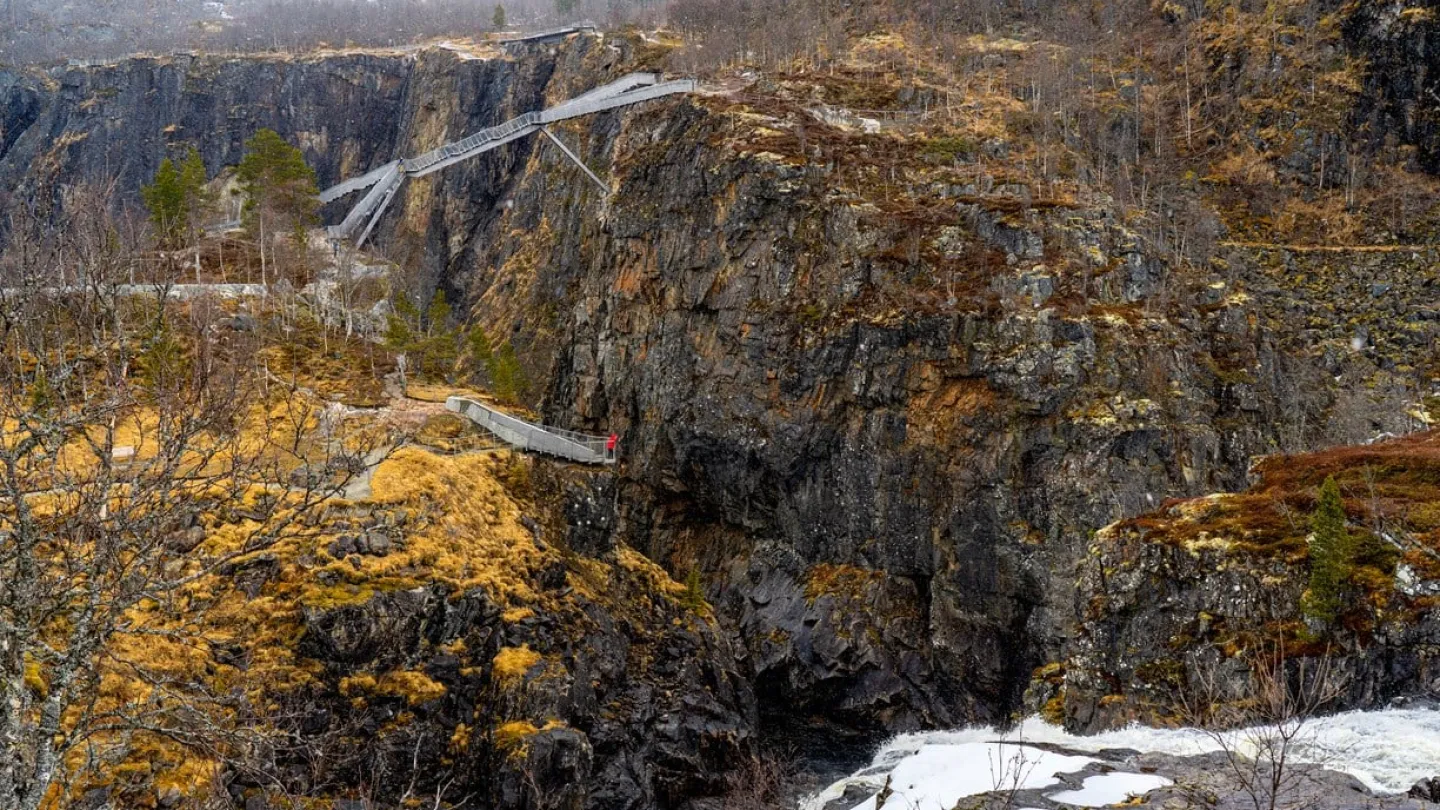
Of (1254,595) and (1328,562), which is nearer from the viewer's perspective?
(1328,562)

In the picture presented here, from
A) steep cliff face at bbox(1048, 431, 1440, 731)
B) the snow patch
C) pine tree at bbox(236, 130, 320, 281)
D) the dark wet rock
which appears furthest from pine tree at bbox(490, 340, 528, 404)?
the dark wet rock

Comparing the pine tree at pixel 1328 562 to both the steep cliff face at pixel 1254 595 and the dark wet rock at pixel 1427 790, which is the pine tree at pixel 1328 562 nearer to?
the steep cliff face at pixel 1254 595

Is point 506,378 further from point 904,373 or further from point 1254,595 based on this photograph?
point 1254,595

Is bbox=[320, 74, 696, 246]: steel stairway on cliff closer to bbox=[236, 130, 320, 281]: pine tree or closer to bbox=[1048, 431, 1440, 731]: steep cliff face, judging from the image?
bbox=[236, 130, 320, 281]: pine tree

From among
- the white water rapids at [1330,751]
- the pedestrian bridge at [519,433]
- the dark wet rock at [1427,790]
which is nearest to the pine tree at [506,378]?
the pedestrian bridge at [519,433]

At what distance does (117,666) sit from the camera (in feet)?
81.9

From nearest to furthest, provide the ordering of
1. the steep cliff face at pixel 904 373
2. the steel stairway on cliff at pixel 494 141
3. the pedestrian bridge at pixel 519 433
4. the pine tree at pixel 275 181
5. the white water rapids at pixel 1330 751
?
the white water rapids at pixel 1330 751, the pedestrian bridge at pixel 519 433, the steep cliff face at pixel 904 373, the pine tree at pixel 275 181, the steel stairway on cliff at pixel 494 141

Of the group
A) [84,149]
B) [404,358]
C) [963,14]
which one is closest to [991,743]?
[404,358]

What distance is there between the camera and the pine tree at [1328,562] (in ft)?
77.8

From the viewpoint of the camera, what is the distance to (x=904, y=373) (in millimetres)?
56438

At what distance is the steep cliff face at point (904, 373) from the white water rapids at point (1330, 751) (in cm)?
2546

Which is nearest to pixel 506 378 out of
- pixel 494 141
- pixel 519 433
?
pixel 519 433

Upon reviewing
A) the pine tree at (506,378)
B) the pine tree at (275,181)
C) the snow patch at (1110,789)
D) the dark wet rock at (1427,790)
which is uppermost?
the pine tree at (275,181)

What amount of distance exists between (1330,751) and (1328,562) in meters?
5.48
